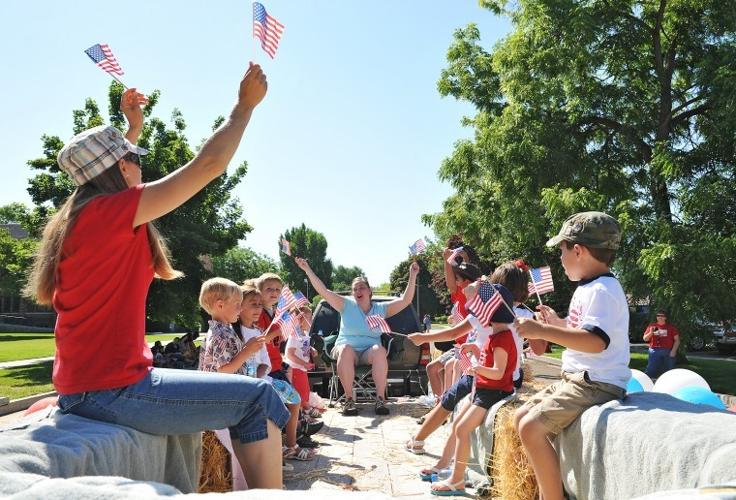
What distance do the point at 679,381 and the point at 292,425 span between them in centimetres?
361

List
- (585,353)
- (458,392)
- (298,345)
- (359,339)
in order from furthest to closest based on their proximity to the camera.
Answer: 1. (359,339)
2. (298,345)
3. (458,392)
4. (585,353)

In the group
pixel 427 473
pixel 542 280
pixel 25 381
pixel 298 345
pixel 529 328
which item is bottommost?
pixel 25 381

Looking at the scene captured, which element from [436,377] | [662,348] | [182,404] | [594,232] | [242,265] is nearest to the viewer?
[182,404]

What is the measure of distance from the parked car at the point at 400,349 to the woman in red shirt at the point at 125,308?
6982 mm

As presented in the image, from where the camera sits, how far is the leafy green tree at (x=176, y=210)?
1736 cm

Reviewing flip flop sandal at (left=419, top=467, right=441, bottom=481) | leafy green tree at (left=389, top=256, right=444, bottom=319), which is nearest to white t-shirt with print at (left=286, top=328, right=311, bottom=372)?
flip flop sandal at (left=419, top=467, right=441, bottom=481)

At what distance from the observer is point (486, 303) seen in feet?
15.3

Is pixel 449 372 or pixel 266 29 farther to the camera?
pixel 449 372

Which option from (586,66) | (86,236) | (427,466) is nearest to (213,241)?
(586,66)

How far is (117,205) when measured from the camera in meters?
2.48

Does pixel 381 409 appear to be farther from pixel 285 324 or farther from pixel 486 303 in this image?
pixel 486 303

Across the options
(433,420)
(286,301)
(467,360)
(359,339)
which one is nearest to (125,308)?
(467,360)

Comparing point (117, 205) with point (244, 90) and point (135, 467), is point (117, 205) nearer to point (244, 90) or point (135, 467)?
point (244, 90)

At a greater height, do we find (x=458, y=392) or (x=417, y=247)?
(x=417, y=247)
